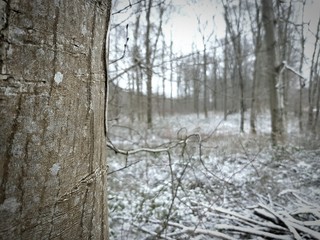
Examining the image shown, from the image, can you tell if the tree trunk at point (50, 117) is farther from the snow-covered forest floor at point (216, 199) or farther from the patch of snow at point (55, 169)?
the snow-covered forest floor at point (216, 199)

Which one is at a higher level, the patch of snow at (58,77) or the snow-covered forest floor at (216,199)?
the patch of snow at (58,77)

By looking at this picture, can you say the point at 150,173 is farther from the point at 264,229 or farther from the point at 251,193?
the point at 264,229

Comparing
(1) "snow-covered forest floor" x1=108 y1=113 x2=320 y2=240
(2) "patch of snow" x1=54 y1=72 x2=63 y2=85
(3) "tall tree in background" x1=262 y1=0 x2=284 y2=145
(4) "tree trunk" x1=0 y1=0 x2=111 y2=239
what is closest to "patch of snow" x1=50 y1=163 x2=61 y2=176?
(4) "tree trunk" x1=0 y1=0 x2=111 y2=239

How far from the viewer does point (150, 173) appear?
15.9ft

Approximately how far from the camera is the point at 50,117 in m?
0.54

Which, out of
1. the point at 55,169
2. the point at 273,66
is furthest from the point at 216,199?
the point at 273,66

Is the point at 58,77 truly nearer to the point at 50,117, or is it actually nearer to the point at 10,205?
the point at 50,117

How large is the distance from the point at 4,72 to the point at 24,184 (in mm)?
244

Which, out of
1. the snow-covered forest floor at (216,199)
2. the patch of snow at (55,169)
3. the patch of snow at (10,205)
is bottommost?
the snow-covered forest floor at (216,199)

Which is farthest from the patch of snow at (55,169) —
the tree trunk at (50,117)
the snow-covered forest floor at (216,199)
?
the snow-covered forest floor at (216,199)

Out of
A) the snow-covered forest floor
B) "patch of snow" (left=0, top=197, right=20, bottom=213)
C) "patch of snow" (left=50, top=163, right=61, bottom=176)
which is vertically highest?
"patch of snow" (left=50, top=163, right=61, bottom=176)

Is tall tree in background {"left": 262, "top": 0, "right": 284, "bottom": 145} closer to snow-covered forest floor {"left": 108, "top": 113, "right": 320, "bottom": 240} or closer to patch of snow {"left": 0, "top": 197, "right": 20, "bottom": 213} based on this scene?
snow-covered forest floor {"left": 108, "top": 113, "right": 320, "bottom": 240}

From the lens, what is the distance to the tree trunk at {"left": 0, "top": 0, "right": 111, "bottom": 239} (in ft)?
1.62

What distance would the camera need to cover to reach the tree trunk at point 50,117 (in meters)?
0.49
